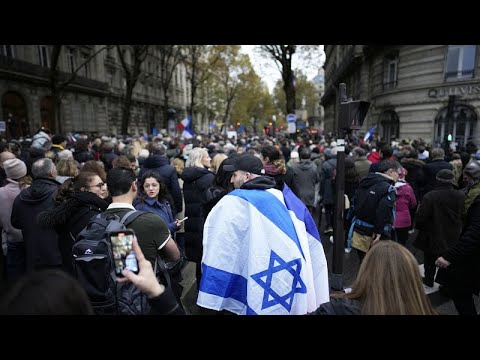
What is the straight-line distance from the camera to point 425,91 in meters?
20.8

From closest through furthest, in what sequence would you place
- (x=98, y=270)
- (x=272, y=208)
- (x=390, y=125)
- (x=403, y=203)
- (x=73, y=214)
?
(x=98, y=270) → (x=272, y=208) → (x=73, y=214) → (x=403, y=203) → (x=390, y=125)

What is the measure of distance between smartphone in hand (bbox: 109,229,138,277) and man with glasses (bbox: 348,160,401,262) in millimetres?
3784

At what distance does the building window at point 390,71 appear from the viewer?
23.4 metres

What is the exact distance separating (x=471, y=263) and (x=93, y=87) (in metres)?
36.8

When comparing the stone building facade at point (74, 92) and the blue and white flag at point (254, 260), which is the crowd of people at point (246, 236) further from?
the stone building facade at point (74, 92)

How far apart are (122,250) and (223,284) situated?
3.71 ft

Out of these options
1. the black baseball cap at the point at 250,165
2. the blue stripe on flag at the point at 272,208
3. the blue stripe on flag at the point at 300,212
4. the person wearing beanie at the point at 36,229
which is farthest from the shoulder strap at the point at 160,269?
the person wearing beanie at the point at 36,229

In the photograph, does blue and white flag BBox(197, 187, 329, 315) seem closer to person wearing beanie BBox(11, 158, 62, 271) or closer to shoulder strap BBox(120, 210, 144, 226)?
shoulder strap BBox(120, 210, 144, 226)

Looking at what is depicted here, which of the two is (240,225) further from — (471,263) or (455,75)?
(455,75)

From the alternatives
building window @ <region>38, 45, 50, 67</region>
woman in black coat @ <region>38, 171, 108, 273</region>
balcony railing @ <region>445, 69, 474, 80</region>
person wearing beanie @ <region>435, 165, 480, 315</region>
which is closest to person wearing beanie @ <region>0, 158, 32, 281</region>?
woman in black coat @ <region>38, 171, 108, 273</region>

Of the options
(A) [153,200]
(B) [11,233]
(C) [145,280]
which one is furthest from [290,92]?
(C) [145,280]

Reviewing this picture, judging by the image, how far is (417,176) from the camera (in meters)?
7.64

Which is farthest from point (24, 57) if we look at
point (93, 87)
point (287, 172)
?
point (287, 172)

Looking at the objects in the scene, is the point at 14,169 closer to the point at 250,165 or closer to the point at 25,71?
the point at 250,165
